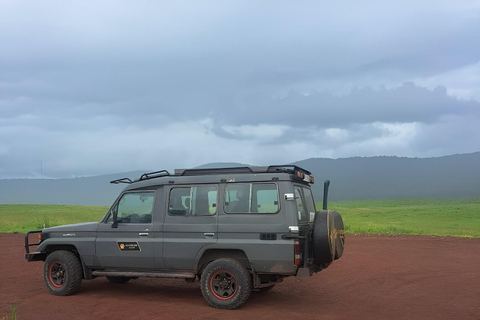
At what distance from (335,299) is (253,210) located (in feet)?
9.11

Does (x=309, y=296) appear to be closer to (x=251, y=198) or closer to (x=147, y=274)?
(x=251, y=198)

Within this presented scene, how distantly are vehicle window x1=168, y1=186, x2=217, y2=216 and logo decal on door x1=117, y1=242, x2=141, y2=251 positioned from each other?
100 cm

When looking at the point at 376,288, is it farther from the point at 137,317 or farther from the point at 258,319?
the point at 137,317

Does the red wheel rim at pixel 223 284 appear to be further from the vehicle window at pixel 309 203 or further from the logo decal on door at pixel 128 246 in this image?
the vehicle window at pixel 309 203

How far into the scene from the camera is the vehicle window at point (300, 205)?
33.4 ft

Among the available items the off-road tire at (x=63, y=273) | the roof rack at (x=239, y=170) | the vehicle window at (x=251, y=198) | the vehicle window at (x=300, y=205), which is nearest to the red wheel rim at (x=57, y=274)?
the off-road tire at (x=63, y=273)

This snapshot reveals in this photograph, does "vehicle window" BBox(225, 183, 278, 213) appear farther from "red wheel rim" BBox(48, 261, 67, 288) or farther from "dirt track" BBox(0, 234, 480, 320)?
"red wheel rim" BBox(48, 261, 67, 288)

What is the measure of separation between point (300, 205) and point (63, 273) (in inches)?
216

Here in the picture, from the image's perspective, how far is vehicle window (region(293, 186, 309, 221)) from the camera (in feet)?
33.4

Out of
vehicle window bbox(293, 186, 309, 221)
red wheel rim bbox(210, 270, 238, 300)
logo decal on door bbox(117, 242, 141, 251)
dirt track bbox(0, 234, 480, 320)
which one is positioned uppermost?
vehicle window bbox(293, 186, 309, 221)

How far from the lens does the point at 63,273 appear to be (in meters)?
11.7

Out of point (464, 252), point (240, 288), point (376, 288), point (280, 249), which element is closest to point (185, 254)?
point (240, 288)

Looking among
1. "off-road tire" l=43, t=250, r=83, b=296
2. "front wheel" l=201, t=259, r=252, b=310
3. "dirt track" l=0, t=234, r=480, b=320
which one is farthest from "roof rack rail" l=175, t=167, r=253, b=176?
"off-road tire" l=43, t=250, r=83, b=296

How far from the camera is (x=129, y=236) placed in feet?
36.5
